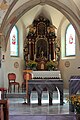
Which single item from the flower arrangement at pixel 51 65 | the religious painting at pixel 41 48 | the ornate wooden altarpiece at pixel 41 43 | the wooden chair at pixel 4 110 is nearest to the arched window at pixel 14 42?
the ornate wooden altarpiece at pixel 41 43

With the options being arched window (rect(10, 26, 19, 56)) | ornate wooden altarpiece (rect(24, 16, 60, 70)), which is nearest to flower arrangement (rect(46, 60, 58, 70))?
ornate wooden altarpiece (rect(24, 16, 60, 70))

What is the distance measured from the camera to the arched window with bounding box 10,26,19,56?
52.9 ft

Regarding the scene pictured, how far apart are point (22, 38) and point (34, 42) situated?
2.43 feet

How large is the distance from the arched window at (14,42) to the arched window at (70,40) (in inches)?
116

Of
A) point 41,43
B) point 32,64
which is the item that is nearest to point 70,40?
point 41,43

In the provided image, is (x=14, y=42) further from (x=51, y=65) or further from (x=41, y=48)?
(x=51, y=65)

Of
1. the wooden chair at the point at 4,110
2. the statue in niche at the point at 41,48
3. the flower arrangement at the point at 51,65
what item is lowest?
the wooden chair at the point at 4,110

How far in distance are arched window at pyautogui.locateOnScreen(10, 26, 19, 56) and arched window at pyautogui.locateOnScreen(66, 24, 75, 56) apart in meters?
2.94

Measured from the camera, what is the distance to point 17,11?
13359 mm

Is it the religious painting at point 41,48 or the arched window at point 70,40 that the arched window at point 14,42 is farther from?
the arched window at point 70,40

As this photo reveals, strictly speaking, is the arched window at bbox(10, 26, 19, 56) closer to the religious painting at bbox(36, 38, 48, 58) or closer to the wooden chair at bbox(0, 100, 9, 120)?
the religious painting at bbox(36, 38, 48, 58)

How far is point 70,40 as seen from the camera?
54.4ft

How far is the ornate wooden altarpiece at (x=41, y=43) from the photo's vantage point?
16.2m

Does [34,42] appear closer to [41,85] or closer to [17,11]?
[17,11]
